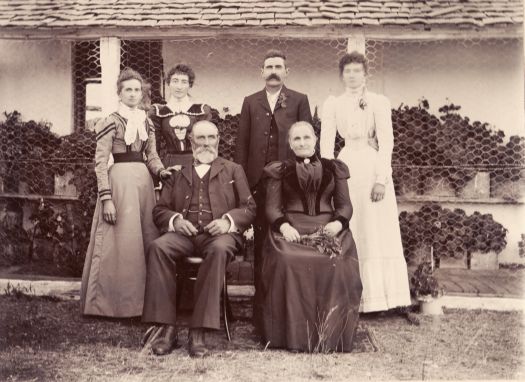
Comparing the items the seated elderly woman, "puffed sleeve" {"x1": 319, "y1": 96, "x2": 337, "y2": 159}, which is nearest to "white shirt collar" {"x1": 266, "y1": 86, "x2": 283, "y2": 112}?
"puffed sleeve" {"x1": 319, "y1": 96, "x2": 337, "y2": 159}

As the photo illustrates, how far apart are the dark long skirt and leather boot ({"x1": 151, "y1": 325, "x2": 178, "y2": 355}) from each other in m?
0.62

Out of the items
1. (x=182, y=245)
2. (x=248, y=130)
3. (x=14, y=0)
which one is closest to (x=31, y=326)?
(x=182, y=245)

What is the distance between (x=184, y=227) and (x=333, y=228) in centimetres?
104

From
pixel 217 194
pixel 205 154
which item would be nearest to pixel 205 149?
pixel 205 154

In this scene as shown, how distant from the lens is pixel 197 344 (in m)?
4.21

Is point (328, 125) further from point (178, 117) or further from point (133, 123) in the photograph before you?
point (133, 123)

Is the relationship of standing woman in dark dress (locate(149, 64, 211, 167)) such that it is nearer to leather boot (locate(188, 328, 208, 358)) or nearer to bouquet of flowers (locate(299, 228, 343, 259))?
bouquet of flowers (locate(299, 228, 343, 259))

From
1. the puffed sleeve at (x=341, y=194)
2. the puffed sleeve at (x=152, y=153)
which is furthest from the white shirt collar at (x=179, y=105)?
the puffed sleeve at (x=341, y=194)

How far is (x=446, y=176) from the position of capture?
22.5ft

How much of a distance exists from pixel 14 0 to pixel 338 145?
3885mm

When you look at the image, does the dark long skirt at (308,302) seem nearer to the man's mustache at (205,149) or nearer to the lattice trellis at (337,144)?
the man's mustache at (205,149)

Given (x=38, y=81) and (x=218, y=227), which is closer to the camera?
(x=218, y=227)

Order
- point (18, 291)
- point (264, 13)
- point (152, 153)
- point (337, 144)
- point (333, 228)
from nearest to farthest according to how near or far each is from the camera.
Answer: point (333, 228), point (152, 153), point (18, 291), point (264, 13), point (337, 144)

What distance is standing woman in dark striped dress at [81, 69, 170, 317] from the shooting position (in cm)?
478
